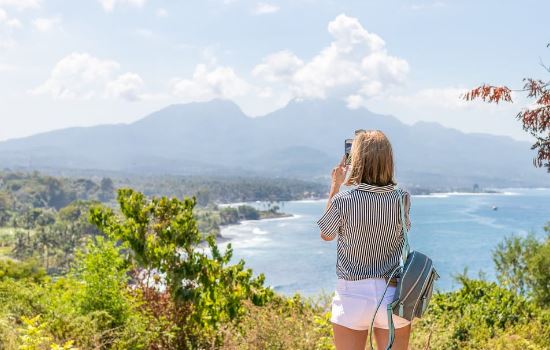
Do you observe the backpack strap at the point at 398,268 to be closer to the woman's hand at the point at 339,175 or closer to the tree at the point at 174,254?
the woman's hand at the point at 339,175

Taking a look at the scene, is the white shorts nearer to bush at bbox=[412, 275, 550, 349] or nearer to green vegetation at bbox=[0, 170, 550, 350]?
green vegetation at bbox=[0, 170, 550, 350]

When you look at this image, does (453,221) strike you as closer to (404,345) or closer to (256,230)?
(256,230)

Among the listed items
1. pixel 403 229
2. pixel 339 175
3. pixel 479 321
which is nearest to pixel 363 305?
pixel 403 229

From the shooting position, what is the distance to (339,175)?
2207 millimetres

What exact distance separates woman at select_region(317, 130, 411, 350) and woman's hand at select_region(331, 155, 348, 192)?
123mm

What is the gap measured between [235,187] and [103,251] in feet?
457

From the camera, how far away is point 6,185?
116m

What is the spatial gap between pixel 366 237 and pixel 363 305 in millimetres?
240

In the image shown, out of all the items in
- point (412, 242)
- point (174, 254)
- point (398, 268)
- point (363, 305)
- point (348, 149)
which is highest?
point (348, 149)

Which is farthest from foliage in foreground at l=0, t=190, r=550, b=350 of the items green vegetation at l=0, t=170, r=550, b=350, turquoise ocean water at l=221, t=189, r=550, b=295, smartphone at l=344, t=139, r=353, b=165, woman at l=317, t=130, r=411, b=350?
turquoise ocean water at l=221, t=189, r=550, b=295

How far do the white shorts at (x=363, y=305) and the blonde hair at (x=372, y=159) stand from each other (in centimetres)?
36

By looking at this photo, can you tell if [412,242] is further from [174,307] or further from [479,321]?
[174,307]

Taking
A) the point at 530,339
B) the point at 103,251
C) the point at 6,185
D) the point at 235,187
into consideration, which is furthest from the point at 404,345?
the point at 235,187

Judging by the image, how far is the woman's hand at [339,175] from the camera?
2186mm
